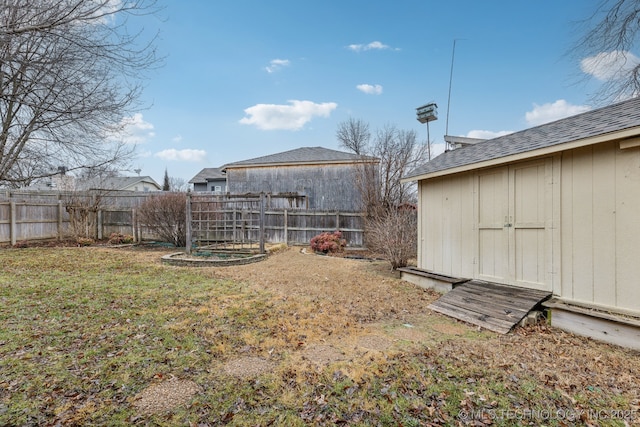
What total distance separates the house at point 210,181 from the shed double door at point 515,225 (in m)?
28.1

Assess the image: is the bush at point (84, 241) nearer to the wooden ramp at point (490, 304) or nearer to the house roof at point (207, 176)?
the wooden ramp at point (490, 304)

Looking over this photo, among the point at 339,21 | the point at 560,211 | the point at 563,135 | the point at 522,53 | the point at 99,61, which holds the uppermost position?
the point at 339,21

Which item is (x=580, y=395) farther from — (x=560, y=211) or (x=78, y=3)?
(x=78, y=3)

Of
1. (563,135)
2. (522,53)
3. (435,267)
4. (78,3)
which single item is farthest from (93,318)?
(522,53)

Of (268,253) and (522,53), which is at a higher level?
(522,53)

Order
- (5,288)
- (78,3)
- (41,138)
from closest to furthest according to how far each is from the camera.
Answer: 1. (78,3)
2. (5,288)
3. (41,138)

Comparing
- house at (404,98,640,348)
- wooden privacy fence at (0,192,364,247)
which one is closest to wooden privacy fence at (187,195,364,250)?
wooden privacy fence at (0,192,364,247)

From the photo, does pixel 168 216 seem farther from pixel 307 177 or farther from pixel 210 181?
pixel 210 181

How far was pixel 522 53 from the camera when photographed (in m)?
8.98

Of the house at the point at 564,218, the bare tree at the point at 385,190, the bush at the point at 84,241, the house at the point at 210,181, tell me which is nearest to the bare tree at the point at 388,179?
the bare tree at the point at 385,190

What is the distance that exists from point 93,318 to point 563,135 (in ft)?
23.2

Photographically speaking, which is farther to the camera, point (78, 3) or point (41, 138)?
point (41, 138)

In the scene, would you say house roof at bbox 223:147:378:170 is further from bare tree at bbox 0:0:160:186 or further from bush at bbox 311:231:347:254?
bare tree at bbox 0:0:160:186

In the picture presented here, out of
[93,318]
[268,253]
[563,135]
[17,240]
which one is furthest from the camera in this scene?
[17,240]
